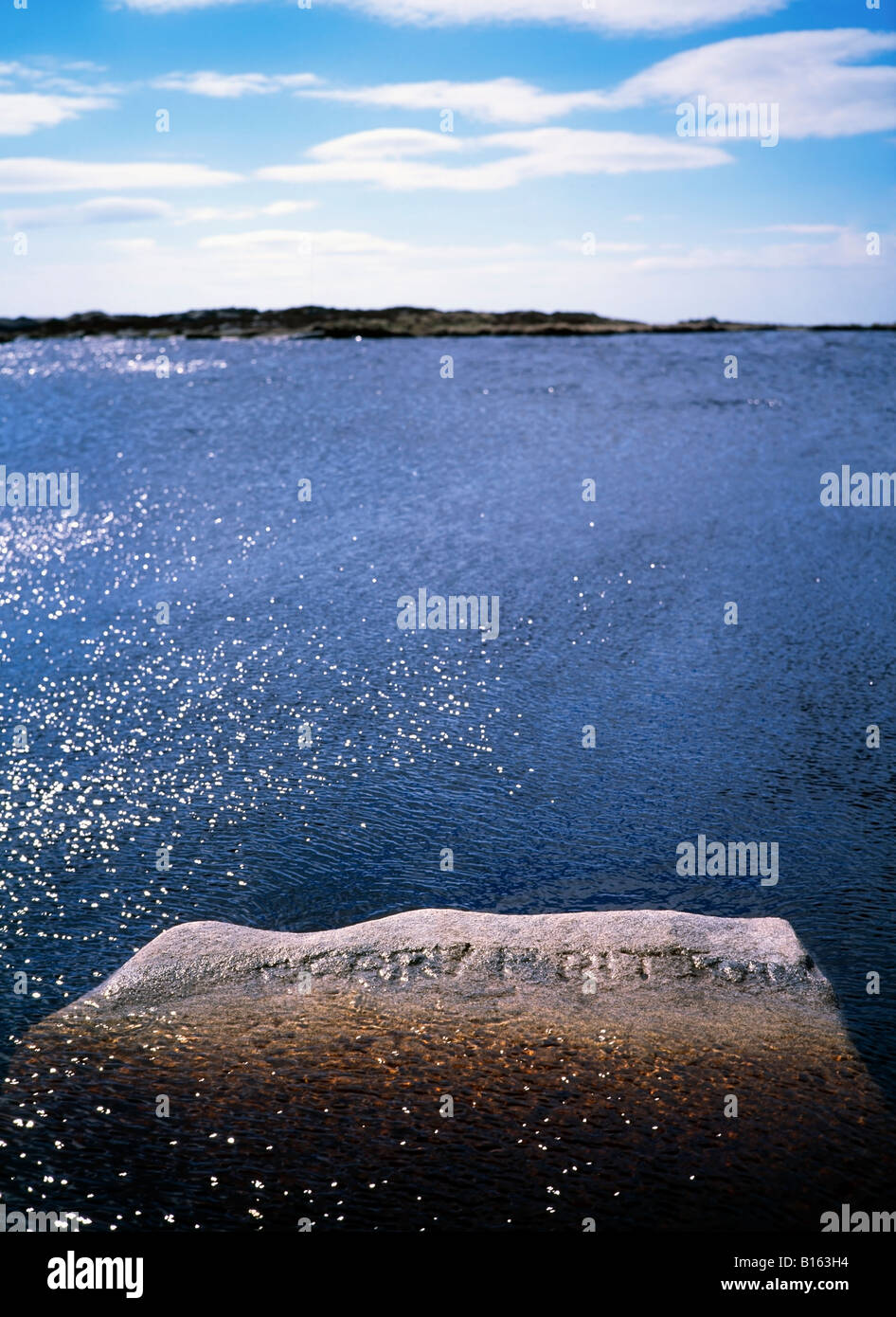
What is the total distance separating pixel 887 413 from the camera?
1844 inches

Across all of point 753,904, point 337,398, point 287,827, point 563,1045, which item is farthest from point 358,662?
point 337,398

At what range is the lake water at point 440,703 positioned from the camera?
1014cm

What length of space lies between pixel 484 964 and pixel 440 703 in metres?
6.11

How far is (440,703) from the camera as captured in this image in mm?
14531

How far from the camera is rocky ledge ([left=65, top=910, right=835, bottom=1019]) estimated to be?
27.5ft

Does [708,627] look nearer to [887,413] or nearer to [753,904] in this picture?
[753,904]
